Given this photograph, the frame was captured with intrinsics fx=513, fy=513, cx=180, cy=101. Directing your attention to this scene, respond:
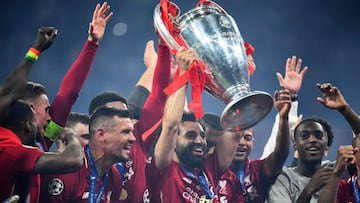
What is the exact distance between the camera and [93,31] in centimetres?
274

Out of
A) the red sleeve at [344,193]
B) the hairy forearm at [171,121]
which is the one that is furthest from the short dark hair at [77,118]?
the red sleeve at [344,193]

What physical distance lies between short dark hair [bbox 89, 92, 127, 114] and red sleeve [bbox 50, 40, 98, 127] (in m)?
0.30

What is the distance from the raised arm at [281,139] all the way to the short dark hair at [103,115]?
88cm

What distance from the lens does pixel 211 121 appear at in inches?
129

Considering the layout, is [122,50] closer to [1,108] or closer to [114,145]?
[114,145]

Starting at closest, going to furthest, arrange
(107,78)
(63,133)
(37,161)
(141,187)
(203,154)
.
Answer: (37,161)
(63,133)
(141,187)
(203,154)
(107,78)

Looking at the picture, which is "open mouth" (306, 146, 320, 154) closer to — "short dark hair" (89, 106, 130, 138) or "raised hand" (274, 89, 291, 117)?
"raised hand" (274, 89, 291, 117)

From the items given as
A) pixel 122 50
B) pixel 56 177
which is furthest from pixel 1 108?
pixel 122 50

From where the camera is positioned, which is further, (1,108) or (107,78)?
(107,78)

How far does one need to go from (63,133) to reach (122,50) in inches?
41.5

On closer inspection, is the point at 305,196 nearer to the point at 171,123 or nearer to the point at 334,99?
the point at 334,99

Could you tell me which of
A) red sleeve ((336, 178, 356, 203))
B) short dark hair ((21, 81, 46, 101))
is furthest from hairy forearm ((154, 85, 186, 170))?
red sleeve ((336, 178, 356, 203))

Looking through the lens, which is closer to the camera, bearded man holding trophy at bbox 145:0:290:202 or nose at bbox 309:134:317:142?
bearded man holding trophy at bbox 145:0:290:202

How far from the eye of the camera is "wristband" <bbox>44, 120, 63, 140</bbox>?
258 centimetres
